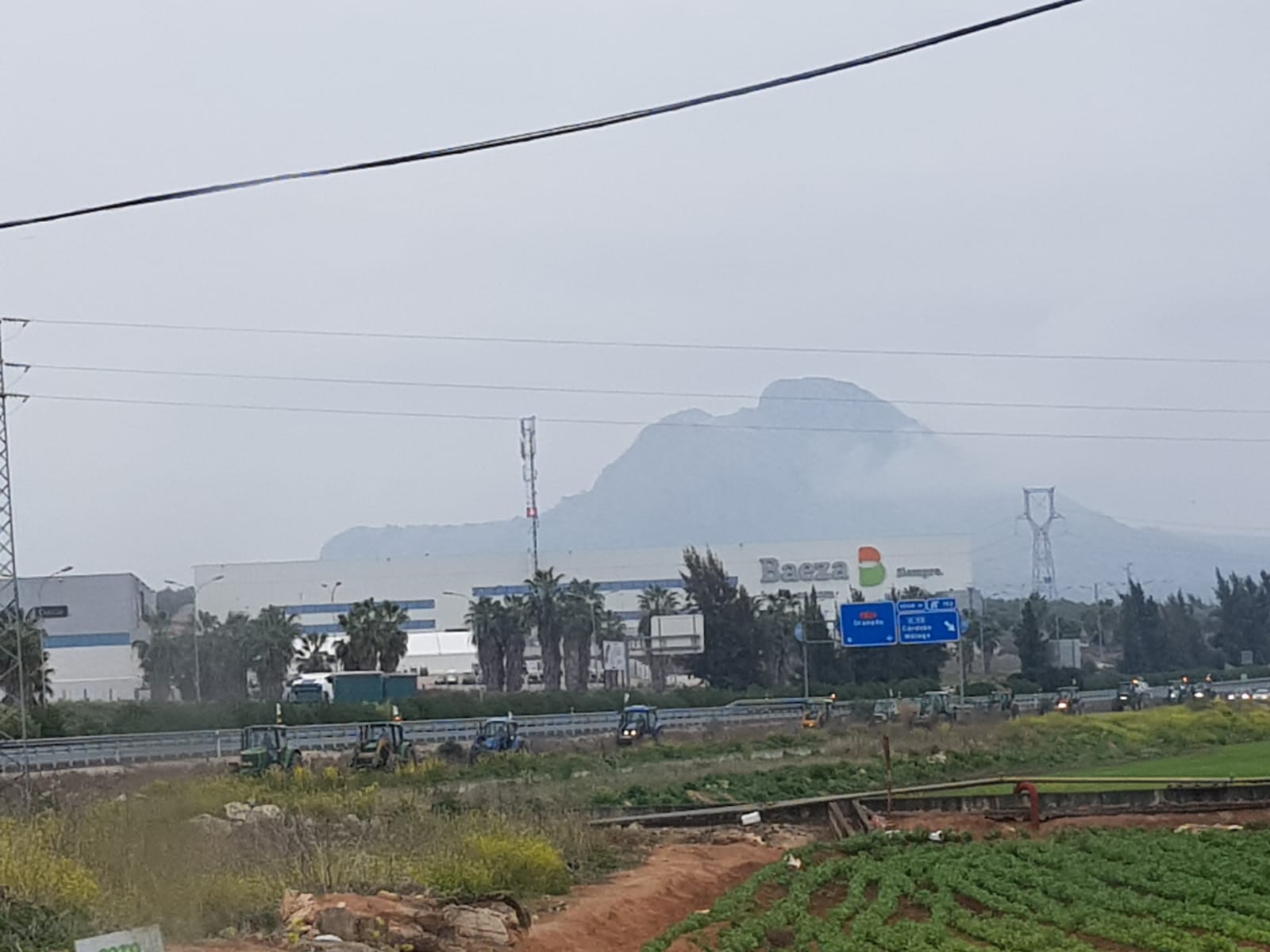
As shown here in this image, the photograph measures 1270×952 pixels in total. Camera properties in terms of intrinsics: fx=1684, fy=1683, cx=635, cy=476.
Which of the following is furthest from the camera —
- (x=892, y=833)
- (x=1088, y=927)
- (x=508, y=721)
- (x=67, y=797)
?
(x=508, y=721)

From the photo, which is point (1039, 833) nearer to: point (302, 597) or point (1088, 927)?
point (1088, 927)

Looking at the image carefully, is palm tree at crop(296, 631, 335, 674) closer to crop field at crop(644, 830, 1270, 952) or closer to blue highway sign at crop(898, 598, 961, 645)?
blue highway sign at crop(898, 598, 961, 645)

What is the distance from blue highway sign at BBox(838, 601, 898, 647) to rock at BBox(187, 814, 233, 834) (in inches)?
1725

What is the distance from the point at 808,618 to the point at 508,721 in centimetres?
4404

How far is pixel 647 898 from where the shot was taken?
874 inches

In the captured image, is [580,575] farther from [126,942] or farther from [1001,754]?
[126,942]

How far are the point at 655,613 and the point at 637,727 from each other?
49.1m

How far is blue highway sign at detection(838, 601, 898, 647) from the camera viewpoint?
66.7 metres

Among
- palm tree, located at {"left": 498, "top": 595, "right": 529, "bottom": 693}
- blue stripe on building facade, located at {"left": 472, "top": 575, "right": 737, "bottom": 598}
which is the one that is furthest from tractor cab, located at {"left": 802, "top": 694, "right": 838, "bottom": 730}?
blue stripe on building facade, located at {"left": 472, "top": 575, "right": 737, "bottom": 598}

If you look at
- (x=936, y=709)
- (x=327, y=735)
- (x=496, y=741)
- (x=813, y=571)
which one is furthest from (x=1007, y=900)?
(x=813, y=571)

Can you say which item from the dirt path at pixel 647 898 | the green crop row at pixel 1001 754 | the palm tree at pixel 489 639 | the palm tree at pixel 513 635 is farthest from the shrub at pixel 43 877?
the palm tree at pixel 489 639

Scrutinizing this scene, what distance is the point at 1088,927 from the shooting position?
17.7 meters

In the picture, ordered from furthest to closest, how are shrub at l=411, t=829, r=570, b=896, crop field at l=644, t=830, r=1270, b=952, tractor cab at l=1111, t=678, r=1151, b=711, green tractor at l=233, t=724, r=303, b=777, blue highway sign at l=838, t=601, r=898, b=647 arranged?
tractor cab at l=1111, t=678, r=1151, b=711 → blue highway sign at l=838, t=601, r=898, b=647 → green tractor at l=233, t=724, r=303, b=777 → shrub at l=411, t=829, r=570, b=896 → crop field at l=644, t=830, r=1270, b=952

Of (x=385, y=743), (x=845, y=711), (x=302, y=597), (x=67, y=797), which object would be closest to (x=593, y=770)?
(x=385, y=743)
